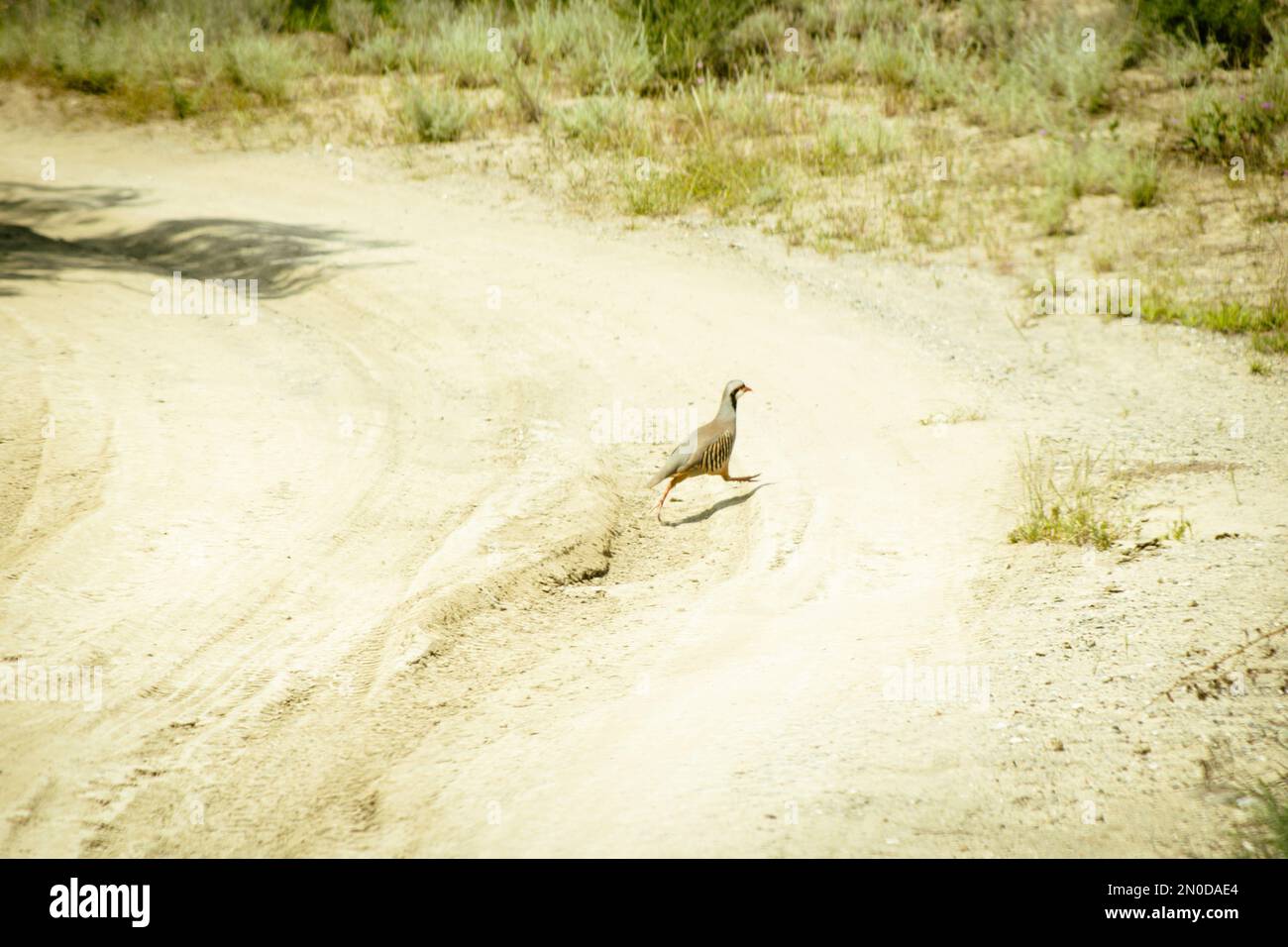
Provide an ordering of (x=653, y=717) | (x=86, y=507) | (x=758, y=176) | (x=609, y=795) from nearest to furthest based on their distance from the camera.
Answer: (x=609, y=795) → (x=653, y=717) → (x=86, y=507) → (x=758, y=176)

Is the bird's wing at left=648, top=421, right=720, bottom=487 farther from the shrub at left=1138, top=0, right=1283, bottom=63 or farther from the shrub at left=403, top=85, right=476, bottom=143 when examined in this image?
the shrub at left=1138, top=0, right=1283, bottom=63

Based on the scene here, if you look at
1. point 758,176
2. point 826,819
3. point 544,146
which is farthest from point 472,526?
point 544,146

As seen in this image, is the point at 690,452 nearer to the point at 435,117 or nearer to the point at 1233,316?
the point at 1233,316

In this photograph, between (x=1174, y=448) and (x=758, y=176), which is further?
(x=758, y=176)

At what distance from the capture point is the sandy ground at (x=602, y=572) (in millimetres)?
3834

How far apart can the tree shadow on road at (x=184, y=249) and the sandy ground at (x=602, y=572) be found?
9 cm

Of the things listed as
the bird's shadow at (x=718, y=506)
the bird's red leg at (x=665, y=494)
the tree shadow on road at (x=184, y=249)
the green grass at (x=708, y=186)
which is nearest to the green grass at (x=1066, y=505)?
the bird's shadow at (x=718, y=506)

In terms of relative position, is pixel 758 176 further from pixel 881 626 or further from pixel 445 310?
pixel 881 626

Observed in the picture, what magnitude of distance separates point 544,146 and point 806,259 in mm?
4598

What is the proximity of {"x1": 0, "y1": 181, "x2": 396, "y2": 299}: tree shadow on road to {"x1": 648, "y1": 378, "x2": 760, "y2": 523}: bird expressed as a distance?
525 centimetres

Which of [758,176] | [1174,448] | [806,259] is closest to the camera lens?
[1174,448]

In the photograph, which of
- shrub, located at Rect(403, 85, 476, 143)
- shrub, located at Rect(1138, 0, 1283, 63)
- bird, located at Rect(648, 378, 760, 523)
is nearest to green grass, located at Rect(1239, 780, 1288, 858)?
bird, located at Rect(648, 378, 760, 523)

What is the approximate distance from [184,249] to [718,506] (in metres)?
7.27

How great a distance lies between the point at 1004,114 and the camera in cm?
1330
